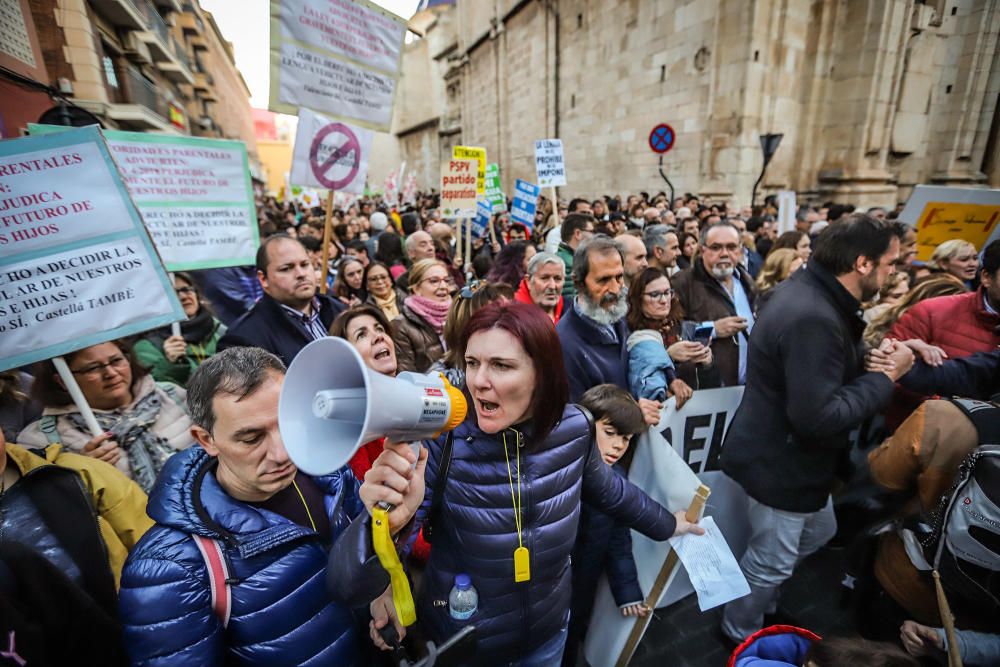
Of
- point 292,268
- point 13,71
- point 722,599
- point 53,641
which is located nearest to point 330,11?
point 292,268

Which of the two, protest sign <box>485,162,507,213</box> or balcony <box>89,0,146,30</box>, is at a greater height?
balcony <box>89,0,146,30</box>

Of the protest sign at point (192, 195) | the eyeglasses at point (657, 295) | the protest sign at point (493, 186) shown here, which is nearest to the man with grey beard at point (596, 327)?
the eyeglasses at point (657, 295)

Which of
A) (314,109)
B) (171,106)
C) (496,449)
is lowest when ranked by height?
(496,449)

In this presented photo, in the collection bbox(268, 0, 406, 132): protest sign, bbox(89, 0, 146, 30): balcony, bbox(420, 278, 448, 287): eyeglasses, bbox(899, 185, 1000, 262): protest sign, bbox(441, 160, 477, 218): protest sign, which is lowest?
bbox(420, 278, 448, 287): eyeglasses

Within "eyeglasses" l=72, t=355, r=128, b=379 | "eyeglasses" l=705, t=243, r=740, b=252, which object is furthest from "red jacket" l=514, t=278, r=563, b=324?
"eyeglasses" l=72, t=355, r=128, b=379

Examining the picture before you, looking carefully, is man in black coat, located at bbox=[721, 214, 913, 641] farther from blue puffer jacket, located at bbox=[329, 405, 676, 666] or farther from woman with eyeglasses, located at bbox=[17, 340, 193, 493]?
woman with eyeglasses, located at bbox=[17, 340, 193, 493]

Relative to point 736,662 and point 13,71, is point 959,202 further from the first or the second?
point 13,71

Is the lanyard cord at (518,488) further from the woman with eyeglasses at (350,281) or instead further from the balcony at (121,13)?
the balcony at (121,13)

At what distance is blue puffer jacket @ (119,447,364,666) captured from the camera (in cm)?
101

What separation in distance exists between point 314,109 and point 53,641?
3196mm

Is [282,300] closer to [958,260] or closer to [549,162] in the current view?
[549,162]

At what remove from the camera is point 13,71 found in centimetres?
321

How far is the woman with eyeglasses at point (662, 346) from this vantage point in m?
2.53

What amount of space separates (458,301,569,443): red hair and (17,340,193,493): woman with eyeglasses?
1.43 m
